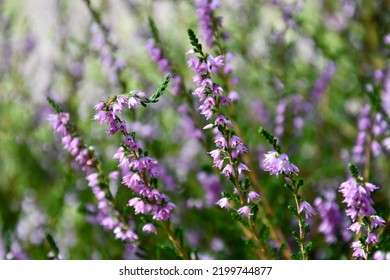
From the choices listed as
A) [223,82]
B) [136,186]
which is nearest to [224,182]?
[223,82]

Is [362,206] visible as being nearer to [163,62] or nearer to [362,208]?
[362,208]

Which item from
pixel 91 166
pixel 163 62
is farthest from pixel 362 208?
pixel 163 62

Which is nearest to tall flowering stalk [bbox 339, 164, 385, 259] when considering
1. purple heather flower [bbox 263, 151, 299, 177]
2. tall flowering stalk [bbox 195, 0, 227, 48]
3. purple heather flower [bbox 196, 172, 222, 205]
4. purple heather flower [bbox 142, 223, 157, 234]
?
purple heather flower [bbox 263, 151, 299, 177]

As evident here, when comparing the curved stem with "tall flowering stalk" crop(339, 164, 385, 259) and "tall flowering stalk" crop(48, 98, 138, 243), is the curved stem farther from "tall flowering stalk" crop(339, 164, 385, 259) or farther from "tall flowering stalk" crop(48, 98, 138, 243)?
"tall flowering stalk" crop(339, 164, 385, 259)

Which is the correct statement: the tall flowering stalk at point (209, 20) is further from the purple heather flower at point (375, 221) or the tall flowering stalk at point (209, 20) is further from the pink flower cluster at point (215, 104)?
the purple heather flower at point (375, 221)
